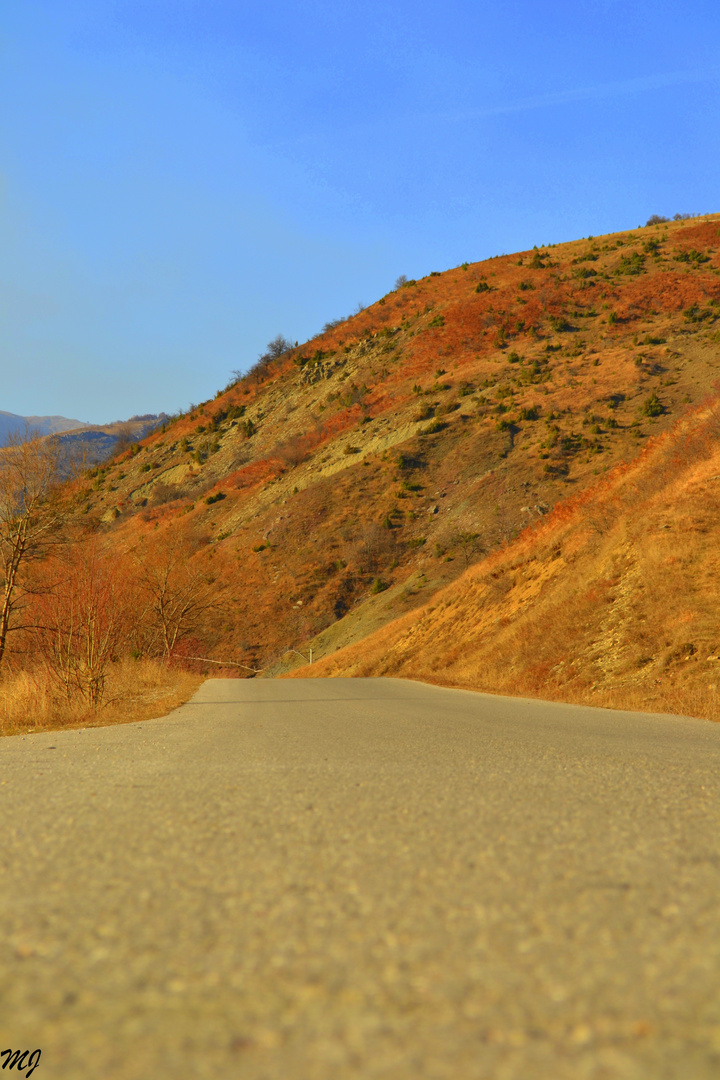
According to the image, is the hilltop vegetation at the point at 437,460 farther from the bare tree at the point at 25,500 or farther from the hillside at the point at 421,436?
the bare tree at the point at 25,500

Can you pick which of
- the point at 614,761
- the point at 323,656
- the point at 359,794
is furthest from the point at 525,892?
the point at 323,656

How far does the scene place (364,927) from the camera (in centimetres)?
161

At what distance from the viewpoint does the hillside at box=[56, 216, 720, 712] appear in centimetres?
3622

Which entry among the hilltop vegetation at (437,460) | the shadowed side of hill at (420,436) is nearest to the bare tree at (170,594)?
the hilltop vegetation at (437,460)

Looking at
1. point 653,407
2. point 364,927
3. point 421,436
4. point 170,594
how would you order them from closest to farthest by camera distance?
point 364,927
point 170,594
point 653,407
point 421,436

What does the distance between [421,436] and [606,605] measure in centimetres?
2990

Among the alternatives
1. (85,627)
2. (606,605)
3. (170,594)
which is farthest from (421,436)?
(85,627)

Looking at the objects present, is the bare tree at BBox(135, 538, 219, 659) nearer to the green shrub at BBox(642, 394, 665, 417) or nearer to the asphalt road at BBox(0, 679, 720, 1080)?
the asphalt road at BBox(0, 679, 720, 1080)

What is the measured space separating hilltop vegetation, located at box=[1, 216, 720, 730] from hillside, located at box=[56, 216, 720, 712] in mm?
160

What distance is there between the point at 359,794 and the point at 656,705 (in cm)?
809

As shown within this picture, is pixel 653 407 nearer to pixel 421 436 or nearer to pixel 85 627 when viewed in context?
pixel 421 436

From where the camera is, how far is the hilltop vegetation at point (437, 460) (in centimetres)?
2558

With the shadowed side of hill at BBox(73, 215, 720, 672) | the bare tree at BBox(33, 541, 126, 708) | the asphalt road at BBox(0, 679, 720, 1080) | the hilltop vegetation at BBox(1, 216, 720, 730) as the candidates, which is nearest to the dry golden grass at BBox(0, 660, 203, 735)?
the bare tree at BBox(33, 541, 126, 708)

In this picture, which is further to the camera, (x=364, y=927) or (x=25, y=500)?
(x=25, y=500)
